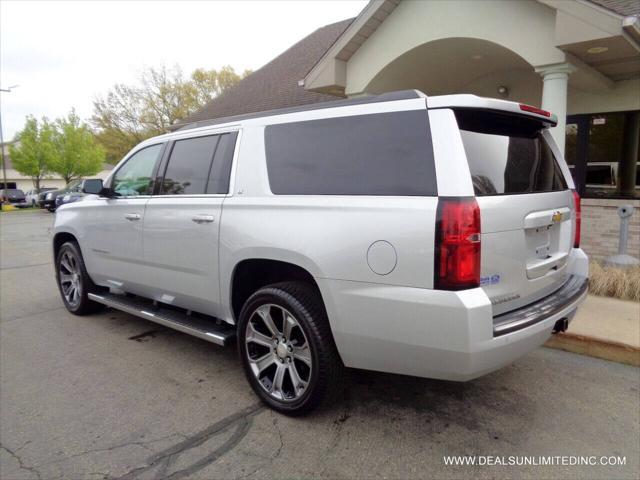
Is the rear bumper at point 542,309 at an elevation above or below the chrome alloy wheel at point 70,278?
above

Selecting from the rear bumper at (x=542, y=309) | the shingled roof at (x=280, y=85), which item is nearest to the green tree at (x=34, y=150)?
the shingled roof at (x=280, y=85)

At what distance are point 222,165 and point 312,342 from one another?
160 cm

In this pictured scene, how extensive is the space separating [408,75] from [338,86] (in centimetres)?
138

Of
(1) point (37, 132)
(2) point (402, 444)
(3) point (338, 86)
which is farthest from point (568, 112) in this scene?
(1) point (37, 132)

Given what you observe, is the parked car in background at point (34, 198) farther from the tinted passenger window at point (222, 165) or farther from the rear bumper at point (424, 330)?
the rear bumper at point (424, 330)

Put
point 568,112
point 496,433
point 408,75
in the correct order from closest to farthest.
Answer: point 496,433
point 568,112
point 408,75

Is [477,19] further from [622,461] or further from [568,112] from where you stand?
[622,461]

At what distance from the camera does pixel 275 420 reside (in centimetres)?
308

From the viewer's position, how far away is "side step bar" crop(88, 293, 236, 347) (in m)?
3.46

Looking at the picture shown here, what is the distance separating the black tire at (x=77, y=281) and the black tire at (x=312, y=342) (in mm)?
2998

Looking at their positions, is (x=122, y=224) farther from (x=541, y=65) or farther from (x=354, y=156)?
(x=541, y=65)

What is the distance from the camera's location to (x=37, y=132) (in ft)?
124

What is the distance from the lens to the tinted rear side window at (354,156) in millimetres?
2492

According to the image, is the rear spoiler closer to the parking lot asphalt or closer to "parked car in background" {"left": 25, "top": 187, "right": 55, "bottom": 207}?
the parking lot asphalt
